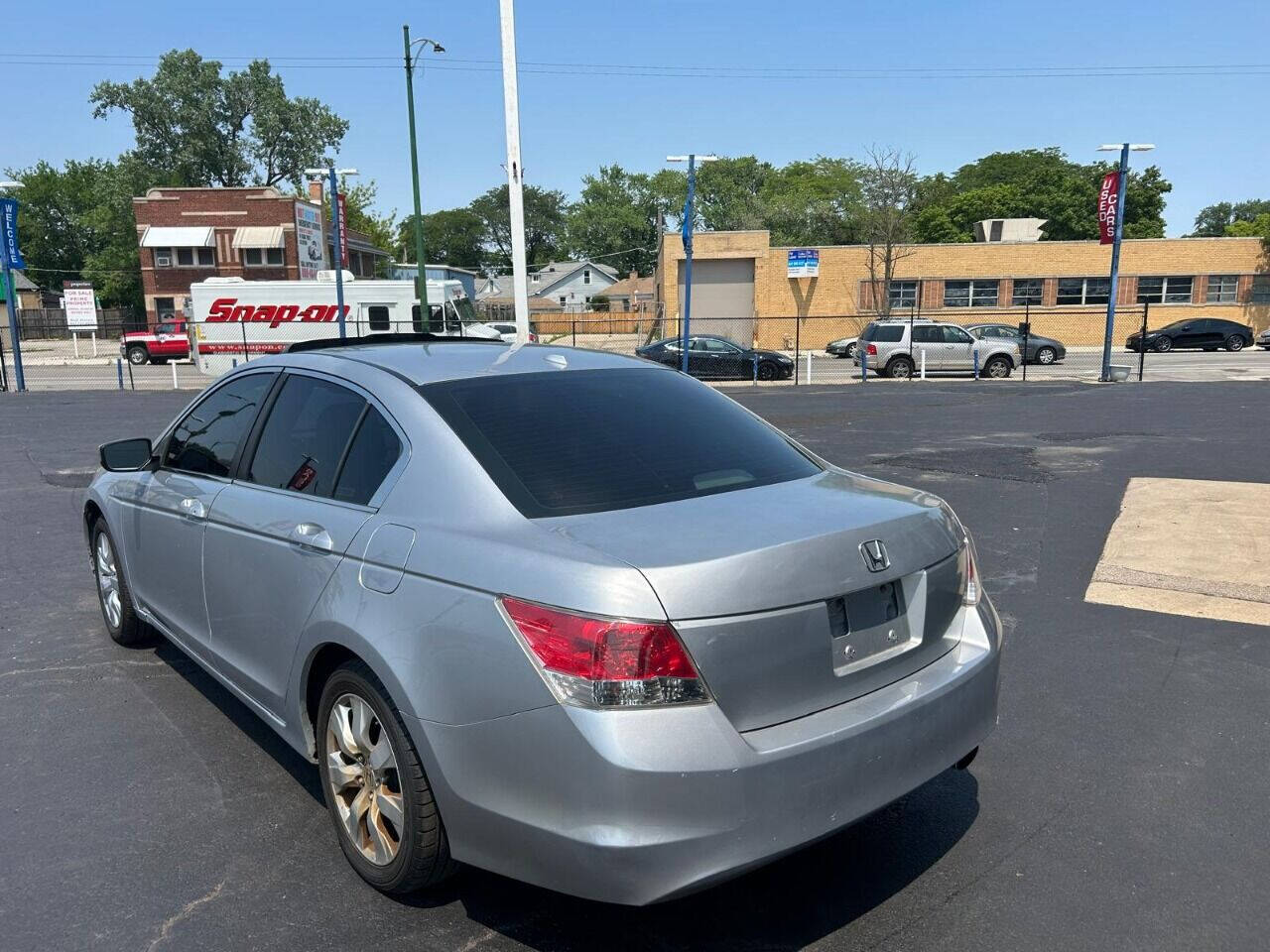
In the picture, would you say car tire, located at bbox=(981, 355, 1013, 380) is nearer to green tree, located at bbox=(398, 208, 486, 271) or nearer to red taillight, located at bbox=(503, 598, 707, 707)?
red taillight, located at bbox=(503, 598, 707, 707)

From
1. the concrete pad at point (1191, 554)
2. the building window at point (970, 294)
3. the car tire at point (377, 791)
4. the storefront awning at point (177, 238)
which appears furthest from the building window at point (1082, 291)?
the car tire at point (377, 791)

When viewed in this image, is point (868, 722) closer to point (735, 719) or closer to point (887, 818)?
point (735, 719)

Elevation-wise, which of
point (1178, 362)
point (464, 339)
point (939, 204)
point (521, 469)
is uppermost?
point (939, 204)

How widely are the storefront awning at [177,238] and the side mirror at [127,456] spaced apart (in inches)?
2187

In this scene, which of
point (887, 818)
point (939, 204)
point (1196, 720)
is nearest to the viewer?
point (887, 818)

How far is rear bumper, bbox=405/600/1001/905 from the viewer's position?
232cm

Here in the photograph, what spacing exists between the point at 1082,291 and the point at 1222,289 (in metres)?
6.80

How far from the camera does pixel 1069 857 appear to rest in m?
3.21

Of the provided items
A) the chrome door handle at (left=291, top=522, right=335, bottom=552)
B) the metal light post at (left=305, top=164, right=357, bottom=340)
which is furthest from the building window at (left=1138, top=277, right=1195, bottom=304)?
the chrome door handle at (left=291, top=522, right=335, bottom=552)

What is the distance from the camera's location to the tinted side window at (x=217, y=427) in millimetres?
4008

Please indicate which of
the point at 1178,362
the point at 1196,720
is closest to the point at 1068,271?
the point at 1178,362

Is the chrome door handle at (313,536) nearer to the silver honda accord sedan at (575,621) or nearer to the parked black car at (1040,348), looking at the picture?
the silver honda accord sedan at (575,621)

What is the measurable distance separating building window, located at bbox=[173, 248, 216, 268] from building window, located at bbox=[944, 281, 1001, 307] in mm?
40529

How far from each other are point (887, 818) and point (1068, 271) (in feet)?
159
